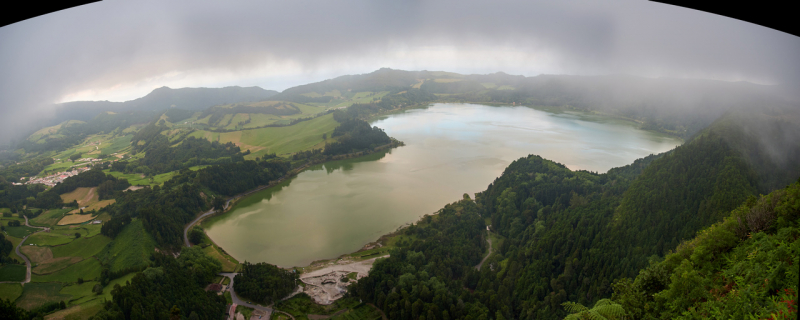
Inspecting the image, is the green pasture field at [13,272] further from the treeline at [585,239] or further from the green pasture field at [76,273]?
the treeline at [585,239]

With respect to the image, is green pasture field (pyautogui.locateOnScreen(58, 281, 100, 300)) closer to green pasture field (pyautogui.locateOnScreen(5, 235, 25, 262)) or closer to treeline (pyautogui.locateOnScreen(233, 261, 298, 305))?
green pasture field (pyautogui.locateOnScreen(5, 235, 25, 262))

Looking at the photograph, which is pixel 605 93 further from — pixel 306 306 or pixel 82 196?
pixel 82 196

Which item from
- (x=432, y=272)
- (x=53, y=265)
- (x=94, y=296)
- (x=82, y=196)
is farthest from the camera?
(x=82, y=196)

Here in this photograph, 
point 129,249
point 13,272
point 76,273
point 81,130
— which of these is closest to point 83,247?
point 129,249

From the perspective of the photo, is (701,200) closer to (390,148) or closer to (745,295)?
(745,295)

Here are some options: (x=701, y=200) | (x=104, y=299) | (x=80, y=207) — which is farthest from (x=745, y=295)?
(x=80, y=207)

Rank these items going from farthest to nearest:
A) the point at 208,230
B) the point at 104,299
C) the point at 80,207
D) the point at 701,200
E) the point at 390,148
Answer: the point at 390,148
the point at 80,207
the point at 208,230
the point at 701,200
the point at 104,299
